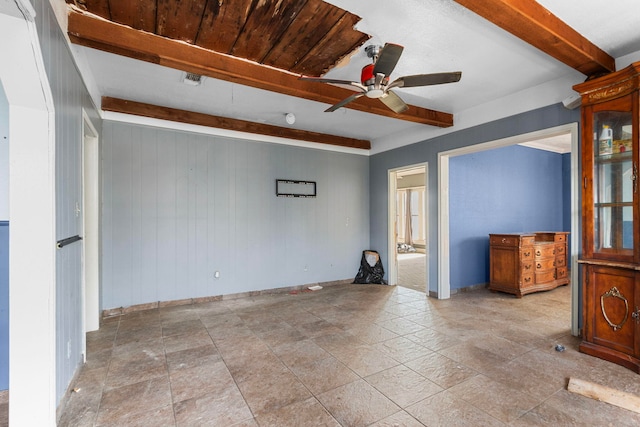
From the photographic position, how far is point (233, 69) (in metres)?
2.86

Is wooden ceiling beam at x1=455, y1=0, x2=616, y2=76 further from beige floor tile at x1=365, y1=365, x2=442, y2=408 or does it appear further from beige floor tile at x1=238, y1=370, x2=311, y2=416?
beige floor tile at x1=238, y1=370, x2=311, y2=416

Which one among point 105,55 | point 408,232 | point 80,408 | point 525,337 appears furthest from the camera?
point 408,232

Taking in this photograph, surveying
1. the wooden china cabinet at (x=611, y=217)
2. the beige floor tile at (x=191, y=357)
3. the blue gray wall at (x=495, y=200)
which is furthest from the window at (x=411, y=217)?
the beige floor tile at (x=191, y=357)

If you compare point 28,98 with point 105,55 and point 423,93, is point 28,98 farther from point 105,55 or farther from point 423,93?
point 423,93

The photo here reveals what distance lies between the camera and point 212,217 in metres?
4.66

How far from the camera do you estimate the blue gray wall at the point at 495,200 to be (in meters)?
5.18

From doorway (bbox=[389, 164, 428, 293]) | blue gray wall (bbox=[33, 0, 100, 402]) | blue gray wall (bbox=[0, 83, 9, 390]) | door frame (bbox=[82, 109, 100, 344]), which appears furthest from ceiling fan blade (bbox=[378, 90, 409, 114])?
doorway (bbox=[389, 164, 428, 293])

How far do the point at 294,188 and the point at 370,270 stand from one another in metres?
2.13

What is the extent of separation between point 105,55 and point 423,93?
3.33 metres

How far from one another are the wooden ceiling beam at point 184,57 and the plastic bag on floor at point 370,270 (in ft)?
10.9

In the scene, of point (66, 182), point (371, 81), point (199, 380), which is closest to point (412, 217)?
point (371, 81)

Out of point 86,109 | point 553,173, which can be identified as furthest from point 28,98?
point 553,173

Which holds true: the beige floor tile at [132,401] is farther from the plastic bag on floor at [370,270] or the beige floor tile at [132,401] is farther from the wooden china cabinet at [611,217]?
the plastic bag on floor at [370,270]

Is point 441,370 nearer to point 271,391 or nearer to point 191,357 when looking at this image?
point 271,391
